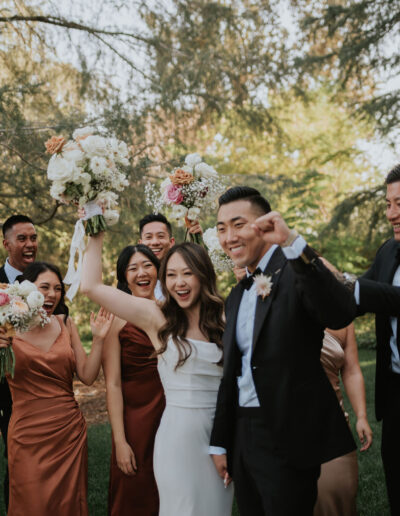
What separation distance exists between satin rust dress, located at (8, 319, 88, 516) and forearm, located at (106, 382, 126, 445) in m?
0.34

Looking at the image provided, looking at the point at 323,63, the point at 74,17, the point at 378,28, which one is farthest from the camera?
the point at 323,63

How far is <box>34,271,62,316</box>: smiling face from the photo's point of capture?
4281 millimetres

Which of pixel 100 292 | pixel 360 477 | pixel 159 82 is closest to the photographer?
pixel 100 292

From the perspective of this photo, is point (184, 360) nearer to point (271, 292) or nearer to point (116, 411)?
point (271, 292)

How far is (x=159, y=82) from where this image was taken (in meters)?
9.20

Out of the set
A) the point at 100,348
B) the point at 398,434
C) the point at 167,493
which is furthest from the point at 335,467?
the point at 100,348

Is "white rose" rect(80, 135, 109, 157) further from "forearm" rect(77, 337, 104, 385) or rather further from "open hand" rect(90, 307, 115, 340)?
"forearm" rect(77, 337, 104, 385)

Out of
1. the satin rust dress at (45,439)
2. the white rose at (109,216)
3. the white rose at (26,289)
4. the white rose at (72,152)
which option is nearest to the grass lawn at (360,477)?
the satin rust dress at (45,439)

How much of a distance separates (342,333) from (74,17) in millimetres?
7847

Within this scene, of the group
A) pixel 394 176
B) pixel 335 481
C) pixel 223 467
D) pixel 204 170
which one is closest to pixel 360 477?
pixel 335 481

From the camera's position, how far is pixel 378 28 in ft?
37.3

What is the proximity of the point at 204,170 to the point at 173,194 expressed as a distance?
0.33 m

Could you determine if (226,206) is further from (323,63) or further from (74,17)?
(323,63)

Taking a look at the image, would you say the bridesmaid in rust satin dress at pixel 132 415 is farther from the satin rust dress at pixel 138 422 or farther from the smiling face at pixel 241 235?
the smiling face at pixel 241 235
